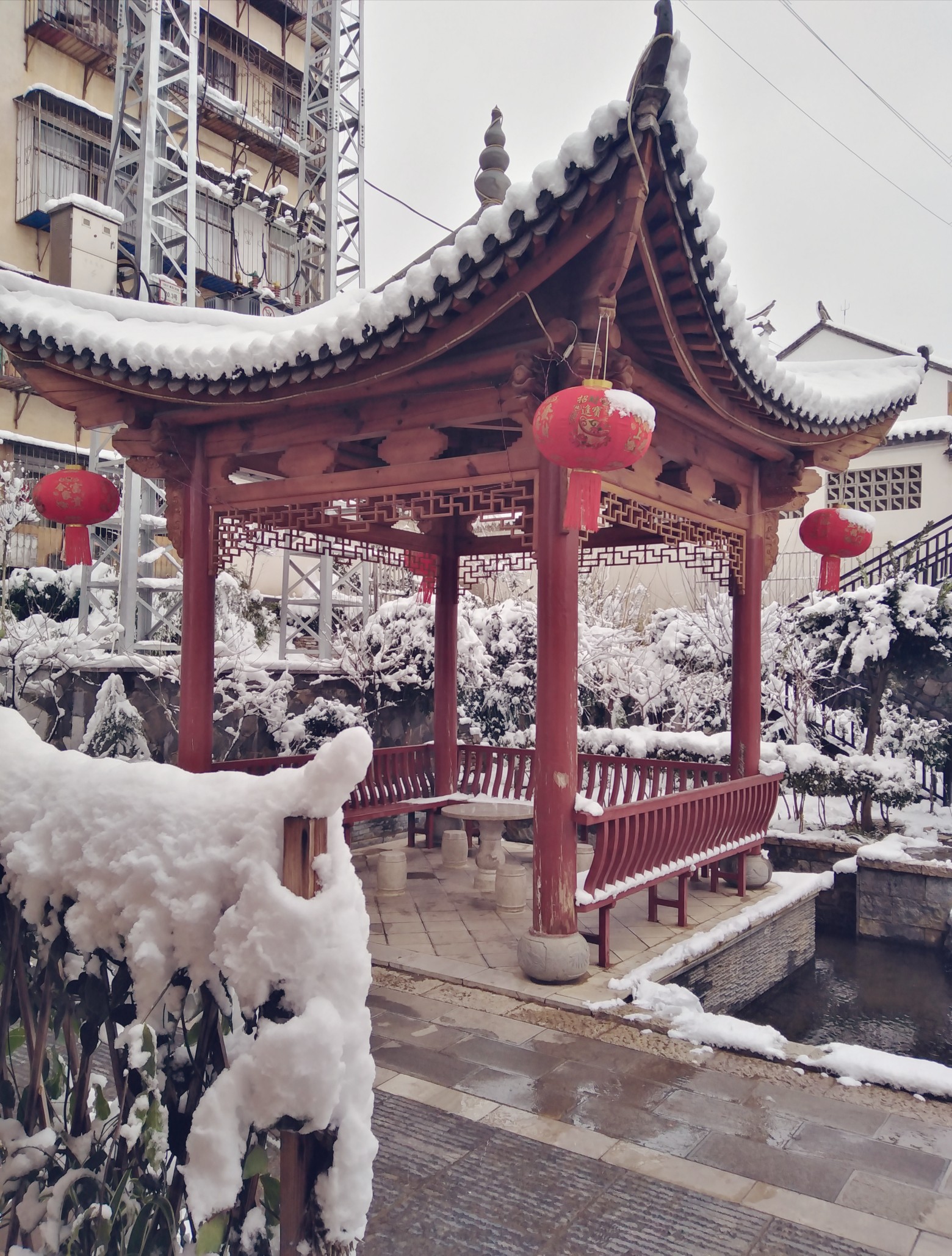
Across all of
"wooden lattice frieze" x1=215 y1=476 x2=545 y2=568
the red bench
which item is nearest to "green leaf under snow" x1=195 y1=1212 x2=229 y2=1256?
the red bench

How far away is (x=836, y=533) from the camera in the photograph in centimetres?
645

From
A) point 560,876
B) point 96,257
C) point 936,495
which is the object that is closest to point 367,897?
point 560,876

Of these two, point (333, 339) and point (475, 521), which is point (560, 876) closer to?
point (333, 339)

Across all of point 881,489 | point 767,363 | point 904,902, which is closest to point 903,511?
point 881,489

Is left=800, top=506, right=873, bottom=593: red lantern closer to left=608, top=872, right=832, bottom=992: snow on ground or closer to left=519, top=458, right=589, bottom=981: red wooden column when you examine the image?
left=608, top=872, right=832, bottom=992: snow on ground

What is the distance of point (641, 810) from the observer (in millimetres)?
5246

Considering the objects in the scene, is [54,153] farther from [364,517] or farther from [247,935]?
[247,935]

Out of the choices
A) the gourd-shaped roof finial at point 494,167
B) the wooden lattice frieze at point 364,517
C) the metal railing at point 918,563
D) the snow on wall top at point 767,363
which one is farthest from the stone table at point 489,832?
the metal railing at point 918,563

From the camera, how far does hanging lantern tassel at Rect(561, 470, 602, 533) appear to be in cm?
420

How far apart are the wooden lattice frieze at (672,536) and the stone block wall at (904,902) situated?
2.97 metres

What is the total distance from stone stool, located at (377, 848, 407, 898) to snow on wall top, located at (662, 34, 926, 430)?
399 cm

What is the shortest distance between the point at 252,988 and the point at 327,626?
376 inches

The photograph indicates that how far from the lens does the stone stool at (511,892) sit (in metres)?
6.18

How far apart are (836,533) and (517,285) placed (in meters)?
3.49
